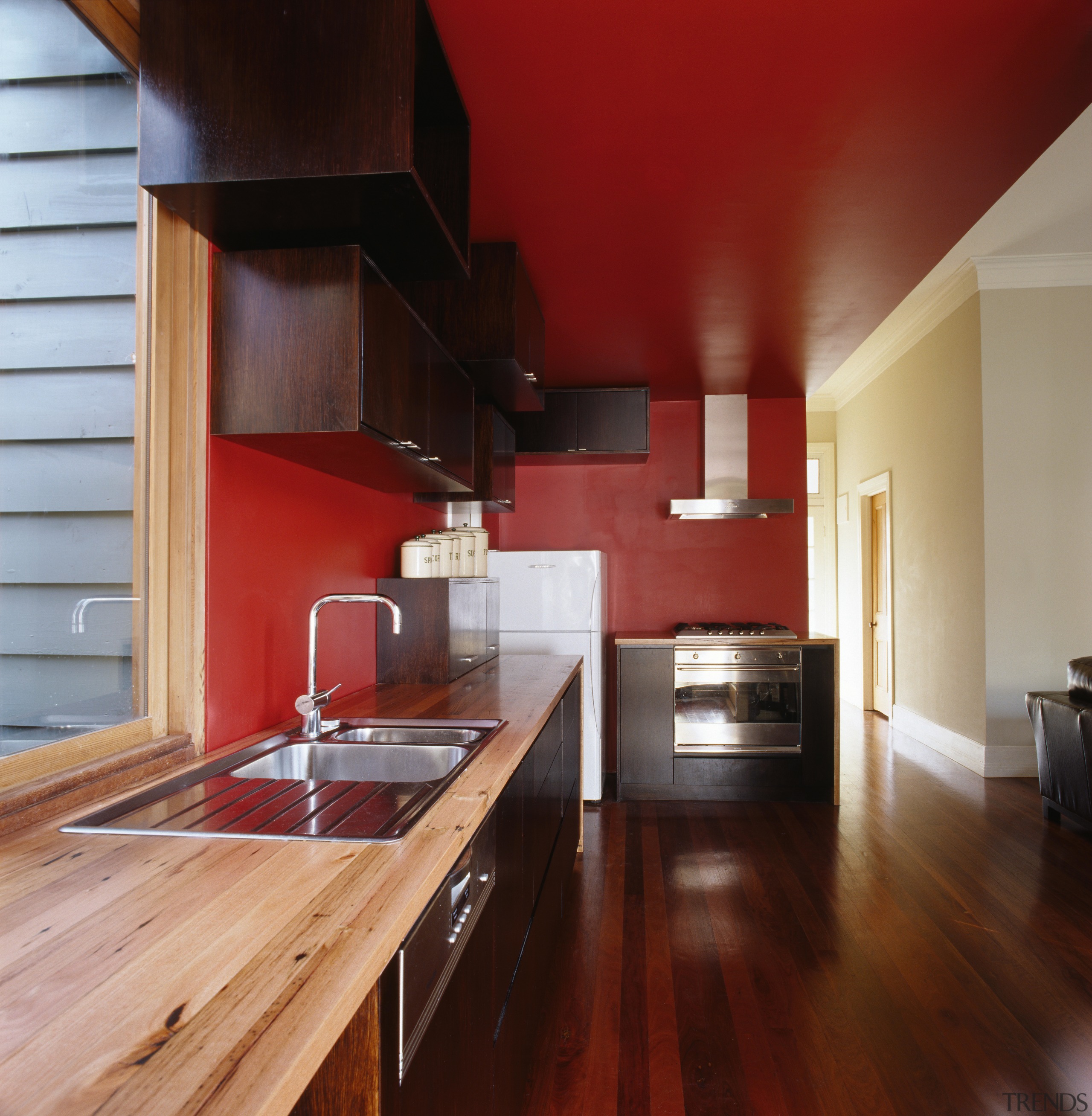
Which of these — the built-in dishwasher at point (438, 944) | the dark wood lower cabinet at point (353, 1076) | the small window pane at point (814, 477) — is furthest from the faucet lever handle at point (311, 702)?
the small window pane at point (814, 477)

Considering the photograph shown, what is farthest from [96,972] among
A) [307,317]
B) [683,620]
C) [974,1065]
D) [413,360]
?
[683,620]

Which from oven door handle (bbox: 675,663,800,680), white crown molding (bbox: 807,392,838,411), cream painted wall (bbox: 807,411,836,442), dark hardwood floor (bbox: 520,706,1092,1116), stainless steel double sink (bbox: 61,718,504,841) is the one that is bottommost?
dark hardwood floor (bbox: 520,706,1092,1116)

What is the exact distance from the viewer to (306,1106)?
29.9 inches

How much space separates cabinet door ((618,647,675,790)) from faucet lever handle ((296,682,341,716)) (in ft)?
8.86

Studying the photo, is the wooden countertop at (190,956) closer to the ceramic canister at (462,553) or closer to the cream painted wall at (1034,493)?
the ceramic canister at (462,553)

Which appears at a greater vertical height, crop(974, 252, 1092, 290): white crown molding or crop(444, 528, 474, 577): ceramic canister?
crop(974, 252, 1092, 290): white crown molding

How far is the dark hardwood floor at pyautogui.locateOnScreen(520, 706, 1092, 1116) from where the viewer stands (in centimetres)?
183

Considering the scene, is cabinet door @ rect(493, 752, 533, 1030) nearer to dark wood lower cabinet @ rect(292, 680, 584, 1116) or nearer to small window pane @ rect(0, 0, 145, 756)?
dark wood lower cabinet @ rect(292, 680, 584, 1116)

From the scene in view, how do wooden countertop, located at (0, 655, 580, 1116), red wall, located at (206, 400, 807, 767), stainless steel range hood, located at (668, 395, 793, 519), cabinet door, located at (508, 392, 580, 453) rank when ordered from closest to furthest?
wooden countertop, located at (0, 655, 580, 1116)
red wall, located at (206, 400, 807, 767)
cabinet door, located at (508, 392, 580, 453)
stainless steel range hood, located at (668, 395, 793, 519)

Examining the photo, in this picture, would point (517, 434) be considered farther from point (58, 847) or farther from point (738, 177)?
point (58, 847)

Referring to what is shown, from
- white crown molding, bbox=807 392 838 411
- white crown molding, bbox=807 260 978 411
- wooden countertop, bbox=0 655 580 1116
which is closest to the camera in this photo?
wooden countertop, bbox=0 655 580 1116

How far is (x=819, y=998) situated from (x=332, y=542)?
204 centimetres

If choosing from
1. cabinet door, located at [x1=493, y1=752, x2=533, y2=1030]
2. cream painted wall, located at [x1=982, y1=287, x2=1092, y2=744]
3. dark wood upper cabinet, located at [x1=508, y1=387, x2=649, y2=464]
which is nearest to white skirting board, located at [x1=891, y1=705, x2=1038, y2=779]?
cream painted wall, located at [x1=982, y1=287, x2=1092, y2=744]

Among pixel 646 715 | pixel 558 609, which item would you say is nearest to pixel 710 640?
pixel 646 715
